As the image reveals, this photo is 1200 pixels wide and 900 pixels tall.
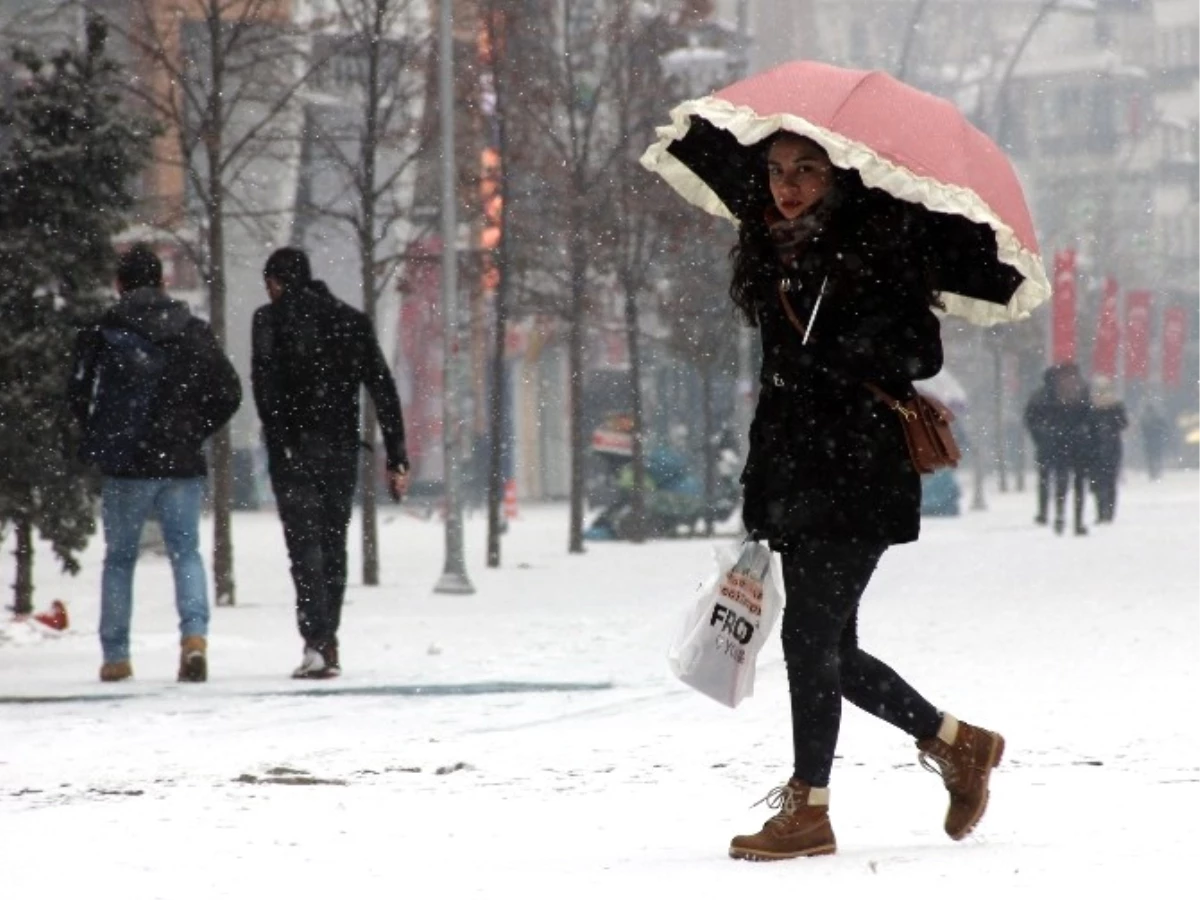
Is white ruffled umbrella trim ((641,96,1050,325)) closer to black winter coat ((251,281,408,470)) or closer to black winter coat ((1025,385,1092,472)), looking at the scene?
black winter coat ((251,281,408,470))

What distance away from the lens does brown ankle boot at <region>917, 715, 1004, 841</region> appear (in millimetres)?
6012

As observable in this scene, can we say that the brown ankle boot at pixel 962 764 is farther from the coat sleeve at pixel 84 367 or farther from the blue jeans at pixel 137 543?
the coat sleeve at pixel 84 367

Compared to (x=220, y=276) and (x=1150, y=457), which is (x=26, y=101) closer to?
(x=220, y=276)

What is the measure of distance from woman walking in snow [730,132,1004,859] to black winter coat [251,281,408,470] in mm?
5075

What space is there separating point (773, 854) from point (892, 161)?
1.53m

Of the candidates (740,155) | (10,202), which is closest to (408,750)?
(740,155)

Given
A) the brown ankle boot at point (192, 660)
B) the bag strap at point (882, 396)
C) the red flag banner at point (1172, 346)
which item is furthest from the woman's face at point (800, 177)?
the red flag banner at point (1172, 346)

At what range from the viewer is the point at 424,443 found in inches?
1943

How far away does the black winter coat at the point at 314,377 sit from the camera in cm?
1090

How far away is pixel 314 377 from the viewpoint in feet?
35.9

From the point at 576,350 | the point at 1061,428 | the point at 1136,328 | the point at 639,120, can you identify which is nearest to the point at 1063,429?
the point at 1061,428

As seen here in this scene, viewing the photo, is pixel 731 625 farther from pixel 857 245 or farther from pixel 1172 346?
pixel 1172 346

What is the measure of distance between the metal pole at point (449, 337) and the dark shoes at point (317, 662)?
8.09 metres

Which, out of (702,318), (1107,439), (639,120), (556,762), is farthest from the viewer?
(702,318)
